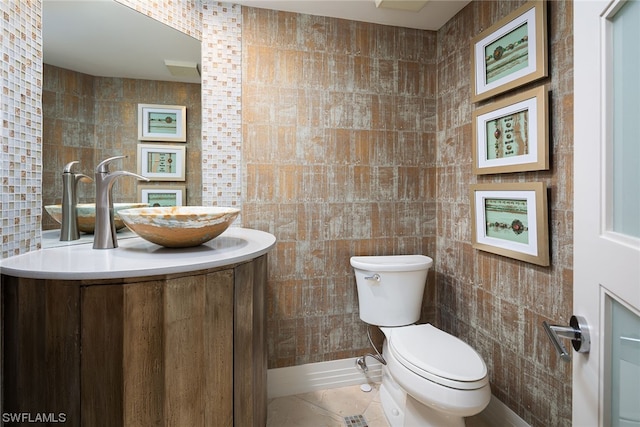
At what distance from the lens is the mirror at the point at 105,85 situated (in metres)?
1.28

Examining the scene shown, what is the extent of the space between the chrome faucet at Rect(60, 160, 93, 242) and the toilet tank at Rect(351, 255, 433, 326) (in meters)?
1.39

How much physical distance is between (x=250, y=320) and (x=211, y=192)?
91 centimetres

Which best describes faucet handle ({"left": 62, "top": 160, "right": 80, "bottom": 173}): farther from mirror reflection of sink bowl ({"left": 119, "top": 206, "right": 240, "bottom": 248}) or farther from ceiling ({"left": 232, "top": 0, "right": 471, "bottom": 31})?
ceiling ({"left": 232, "top": 0, "right": 471, "bottom": 31})

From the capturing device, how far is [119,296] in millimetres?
903

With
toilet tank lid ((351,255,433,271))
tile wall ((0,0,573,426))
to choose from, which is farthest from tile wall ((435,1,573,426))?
toilet tank lid ((351,255,433,271))

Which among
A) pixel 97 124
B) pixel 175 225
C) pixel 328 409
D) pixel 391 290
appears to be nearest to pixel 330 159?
pixel 391 290

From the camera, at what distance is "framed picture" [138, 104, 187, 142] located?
62.4 inches

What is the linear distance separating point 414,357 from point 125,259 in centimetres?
120

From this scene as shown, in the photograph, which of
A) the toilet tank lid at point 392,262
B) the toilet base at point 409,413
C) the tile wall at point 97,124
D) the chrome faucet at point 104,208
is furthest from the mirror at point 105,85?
the toilet base at point 409,413

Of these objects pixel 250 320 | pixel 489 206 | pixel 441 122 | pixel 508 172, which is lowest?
pixel 250 320

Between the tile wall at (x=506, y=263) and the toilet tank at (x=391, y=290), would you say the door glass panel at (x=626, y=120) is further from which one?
the toilet tank at (x=391, y=290)

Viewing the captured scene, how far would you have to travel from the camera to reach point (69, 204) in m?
1.35

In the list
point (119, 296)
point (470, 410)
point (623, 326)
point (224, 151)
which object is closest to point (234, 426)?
point (119, 296)

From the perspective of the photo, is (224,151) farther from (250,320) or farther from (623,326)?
(623,326)
